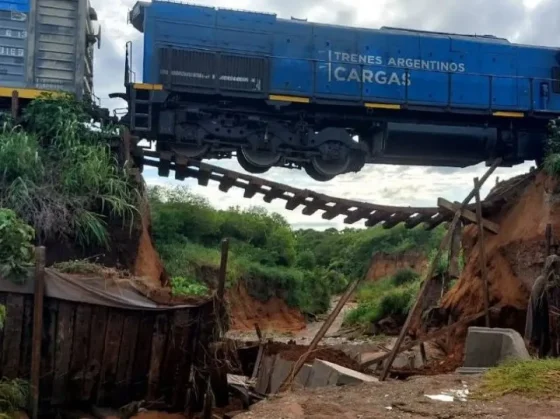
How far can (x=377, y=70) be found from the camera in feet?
54.5

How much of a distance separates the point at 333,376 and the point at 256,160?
6.81 metres

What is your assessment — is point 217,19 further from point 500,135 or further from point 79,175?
point 500,135

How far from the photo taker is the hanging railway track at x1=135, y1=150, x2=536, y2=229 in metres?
14.5

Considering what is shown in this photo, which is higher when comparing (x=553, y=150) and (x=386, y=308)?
(x=553, y=150)

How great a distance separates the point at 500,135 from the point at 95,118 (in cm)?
957

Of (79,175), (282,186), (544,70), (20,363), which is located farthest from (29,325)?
(544,70)

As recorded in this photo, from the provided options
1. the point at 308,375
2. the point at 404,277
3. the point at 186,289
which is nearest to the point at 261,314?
the point at 404,277

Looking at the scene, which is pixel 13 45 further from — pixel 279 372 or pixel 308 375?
pixel 308 375

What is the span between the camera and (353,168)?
16.2m

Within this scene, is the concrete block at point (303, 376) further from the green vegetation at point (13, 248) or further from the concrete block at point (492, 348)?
the green vegetation at point (13, 248)

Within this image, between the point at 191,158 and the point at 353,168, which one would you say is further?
the point at 353,168

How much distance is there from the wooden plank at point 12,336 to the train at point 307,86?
557cm

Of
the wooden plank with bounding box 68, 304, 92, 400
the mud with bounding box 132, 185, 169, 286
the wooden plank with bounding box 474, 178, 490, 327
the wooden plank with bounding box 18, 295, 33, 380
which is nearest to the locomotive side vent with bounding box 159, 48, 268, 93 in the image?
the mud with bounding box 132, 185, 169, 286

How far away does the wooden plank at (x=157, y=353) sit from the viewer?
34.0ft
